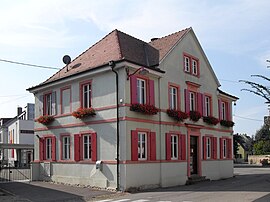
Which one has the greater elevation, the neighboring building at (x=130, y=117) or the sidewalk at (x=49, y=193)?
the neighboring building at (x=130, y=117)

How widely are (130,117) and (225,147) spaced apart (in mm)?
14036

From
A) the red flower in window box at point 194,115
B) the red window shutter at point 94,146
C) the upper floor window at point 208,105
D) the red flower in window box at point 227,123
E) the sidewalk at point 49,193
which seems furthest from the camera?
the red flower in window box at point 227,123

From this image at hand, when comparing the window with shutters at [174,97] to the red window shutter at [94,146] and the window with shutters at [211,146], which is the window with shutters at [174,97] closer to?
the window with shutters at [211,146]

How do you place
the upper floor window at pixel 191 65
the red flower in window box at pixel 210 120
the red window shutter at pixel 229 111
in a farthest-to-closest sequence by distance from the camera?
the red window shutter at pixel 229 111, the red flower in window box at pixel 210 120, the upper floor window at pixel 191 65

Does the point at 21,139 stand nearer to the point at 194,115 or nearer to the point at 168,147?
the point at 194,115

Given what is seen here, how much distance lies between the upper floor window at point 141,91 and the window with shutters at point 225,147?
1110 centimetres

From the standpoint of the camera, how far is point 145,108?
848 inches

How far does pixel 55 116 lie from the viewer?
→ 2538 centimetres

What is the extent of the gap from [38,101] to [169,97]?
366 inches

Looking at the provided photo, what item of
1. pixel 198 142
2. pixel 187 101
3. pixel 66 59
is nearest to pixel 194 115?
pixel 187 101

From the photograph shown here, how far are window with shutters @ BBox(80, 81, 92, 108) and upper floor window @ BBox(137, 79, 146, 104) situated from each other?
2.91 metres

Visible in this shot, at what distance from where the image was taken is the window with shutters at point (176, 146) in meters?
23.8

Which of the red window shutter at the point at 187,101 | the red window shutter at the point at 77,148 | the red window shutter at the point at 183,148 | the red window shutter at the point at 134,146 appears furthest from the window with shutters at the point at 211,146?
the red window shutter at the point at 77,148

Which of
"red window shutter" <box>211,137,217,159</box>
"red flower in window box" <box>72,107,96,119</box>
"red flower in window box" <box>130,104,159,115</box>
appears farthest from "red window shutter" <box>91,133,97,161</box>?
"red window shutter" <box>211,137,217,159</box>
